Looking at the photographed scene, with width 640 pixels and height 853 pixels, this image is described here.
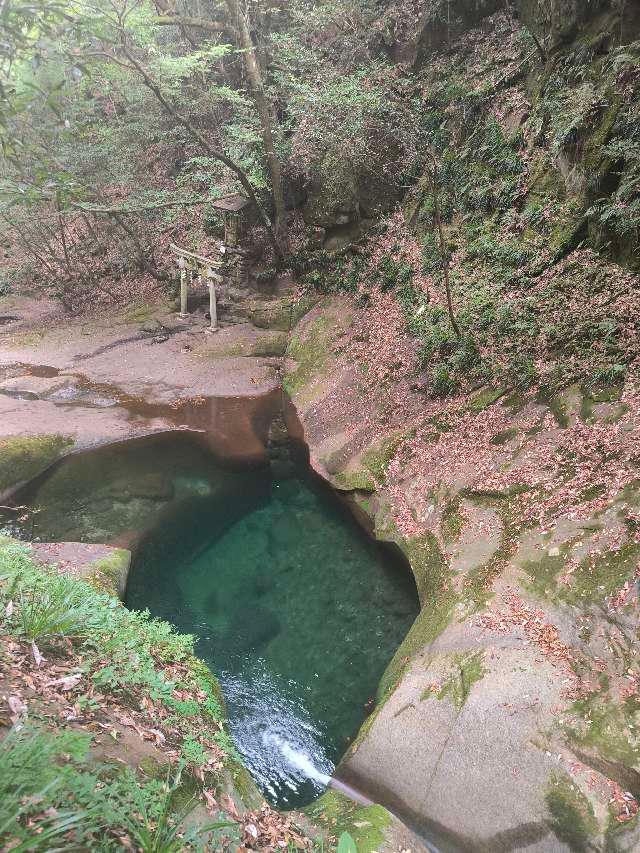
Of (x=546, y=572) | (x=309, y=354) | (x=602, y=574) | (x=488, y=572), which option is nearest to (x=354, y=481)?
(x=488, y=572)

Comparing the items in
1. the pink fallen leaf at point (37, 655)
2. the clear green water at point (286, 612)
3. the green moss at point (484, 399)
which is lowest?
the clear green water at point (286, 612)

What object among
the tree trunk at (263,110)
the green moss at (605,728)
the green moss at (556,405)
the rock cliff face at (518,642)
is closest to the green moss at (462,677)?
the rock cliff face at (518,642)

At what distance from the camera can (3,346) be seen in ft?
56.0

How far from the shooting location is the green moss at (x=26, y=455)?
10914mm

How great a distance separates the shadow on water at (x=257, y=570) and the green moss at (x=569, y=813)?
2.69 m

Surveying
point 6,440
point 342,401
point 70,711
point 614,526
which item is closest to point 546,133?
point 342,401

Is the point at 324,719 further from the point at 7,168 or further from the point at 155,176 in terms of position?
the point at 155,176

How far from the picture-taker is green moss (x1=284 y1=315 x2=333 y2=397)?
44.9 feet

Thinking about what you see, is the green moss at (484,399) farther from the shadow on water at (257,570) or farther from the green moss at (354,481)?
the shadow on water at (257,570)

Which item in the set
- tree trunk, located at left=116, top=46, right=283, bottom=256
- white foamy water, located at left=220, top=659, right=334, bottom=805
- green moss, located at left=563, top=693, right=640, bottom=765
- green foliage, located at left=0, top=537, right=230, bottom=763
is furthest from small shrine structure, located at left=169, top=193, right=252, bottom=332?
green moss, located at left=563, top=693, right=640, bottom=765

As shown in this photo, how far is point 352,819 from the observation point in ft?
16.3

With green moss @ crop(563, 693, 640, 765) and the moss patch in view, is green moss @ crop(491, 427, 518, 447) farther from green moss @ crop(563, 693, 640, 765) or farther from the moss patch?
green moss @ crop(563, 693, 640, 765)

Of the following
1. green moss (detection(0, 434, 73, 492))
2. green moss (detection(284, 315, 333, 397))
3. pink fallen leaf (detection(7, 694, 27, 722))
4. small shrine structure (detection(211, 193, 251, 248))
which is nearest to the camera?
pink fallen leaf (detection(7, 694, 27, 722))

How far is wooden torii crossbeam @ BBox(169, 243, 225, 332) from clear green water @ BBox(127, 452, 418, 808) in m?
Answer: 7.41
